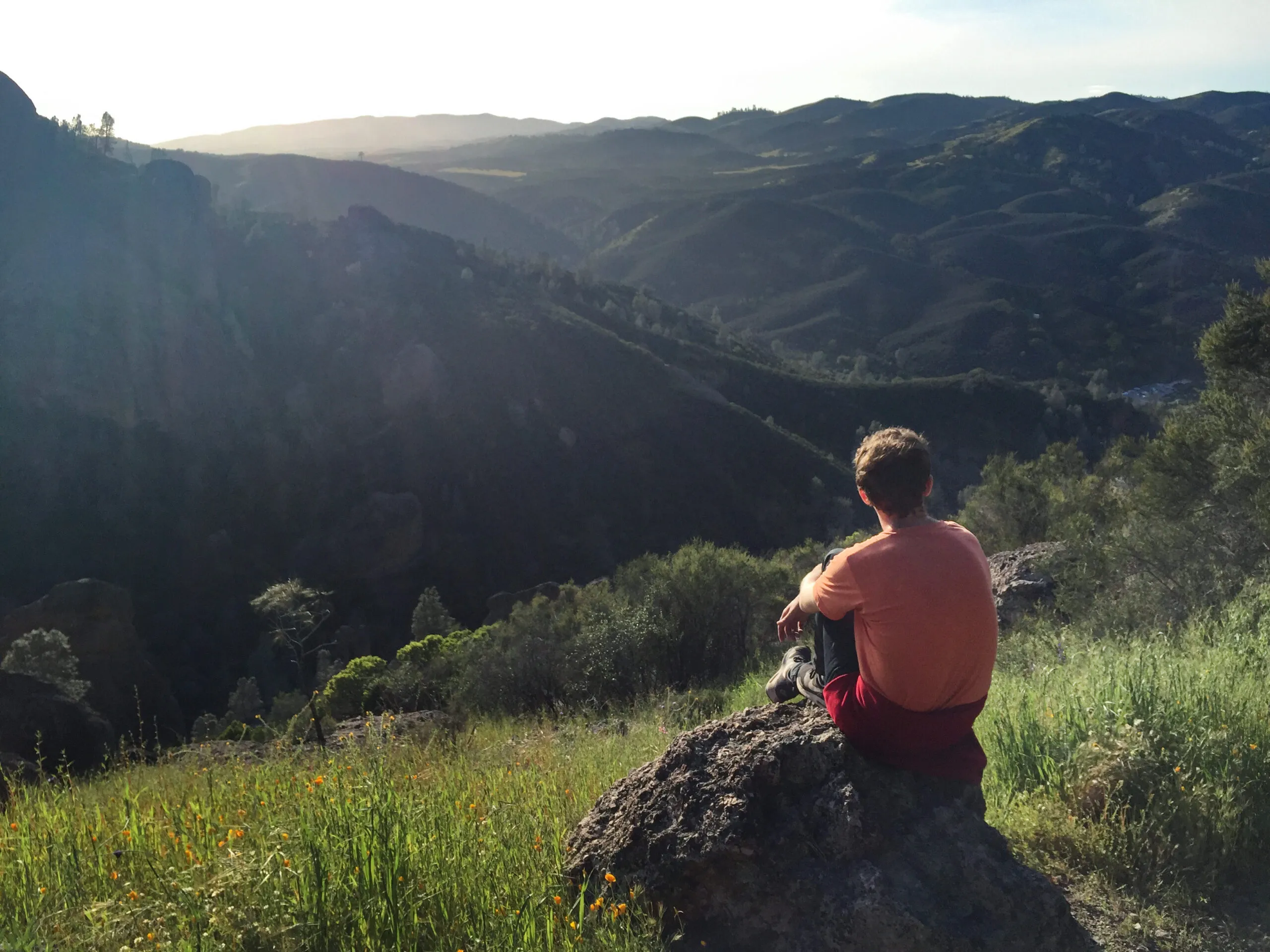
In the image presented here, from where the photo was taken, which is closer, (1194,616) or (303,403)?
(1194,616)

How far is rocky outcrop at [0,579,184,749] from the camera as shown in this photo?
1054 inches

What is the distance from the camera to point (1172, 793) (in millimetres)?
2848

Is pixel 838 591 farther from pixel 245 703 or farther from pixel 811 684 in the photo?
pixel 245 703

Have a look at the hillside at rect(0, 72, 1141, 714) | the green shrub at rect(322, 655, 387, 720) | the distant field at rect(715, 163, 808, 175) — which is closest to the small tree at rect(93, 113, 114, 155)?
the hillside at rect(0, 72, 1141, 714)

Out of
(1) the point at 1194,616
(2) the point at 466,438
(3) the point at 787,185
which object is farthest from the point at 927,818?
(3) the point at 787,185

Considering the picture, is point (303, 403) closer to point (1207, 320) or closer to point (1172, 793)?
point (1172, 793)

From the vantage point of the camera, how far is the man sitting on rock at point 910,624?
94.9 inches

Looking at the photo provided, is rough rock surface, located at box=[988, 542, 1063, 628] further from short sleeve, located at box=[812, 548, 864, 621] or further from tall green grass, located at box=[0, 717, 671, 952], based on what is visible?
tall green grass, located at box=[0, 717, 671, 952]

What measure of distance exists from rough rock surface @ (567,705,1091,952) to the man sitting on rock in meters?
0.09

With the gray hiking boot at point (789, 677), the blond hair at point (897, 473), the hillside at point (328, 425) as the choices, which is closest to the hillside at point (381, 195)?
the hillside at point (328, 425)

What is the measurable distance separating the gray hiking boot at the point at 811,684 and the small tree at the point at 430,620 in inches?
1021

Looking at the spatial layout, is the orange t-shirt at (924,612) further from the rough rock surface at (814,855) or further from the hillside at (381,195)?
the hillside at (381,195)

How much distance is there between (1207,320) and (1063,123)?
90.0m

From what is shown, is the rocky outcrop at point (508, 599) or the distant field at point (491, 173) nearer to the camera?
the rocky outcrop at point (508, 599)
